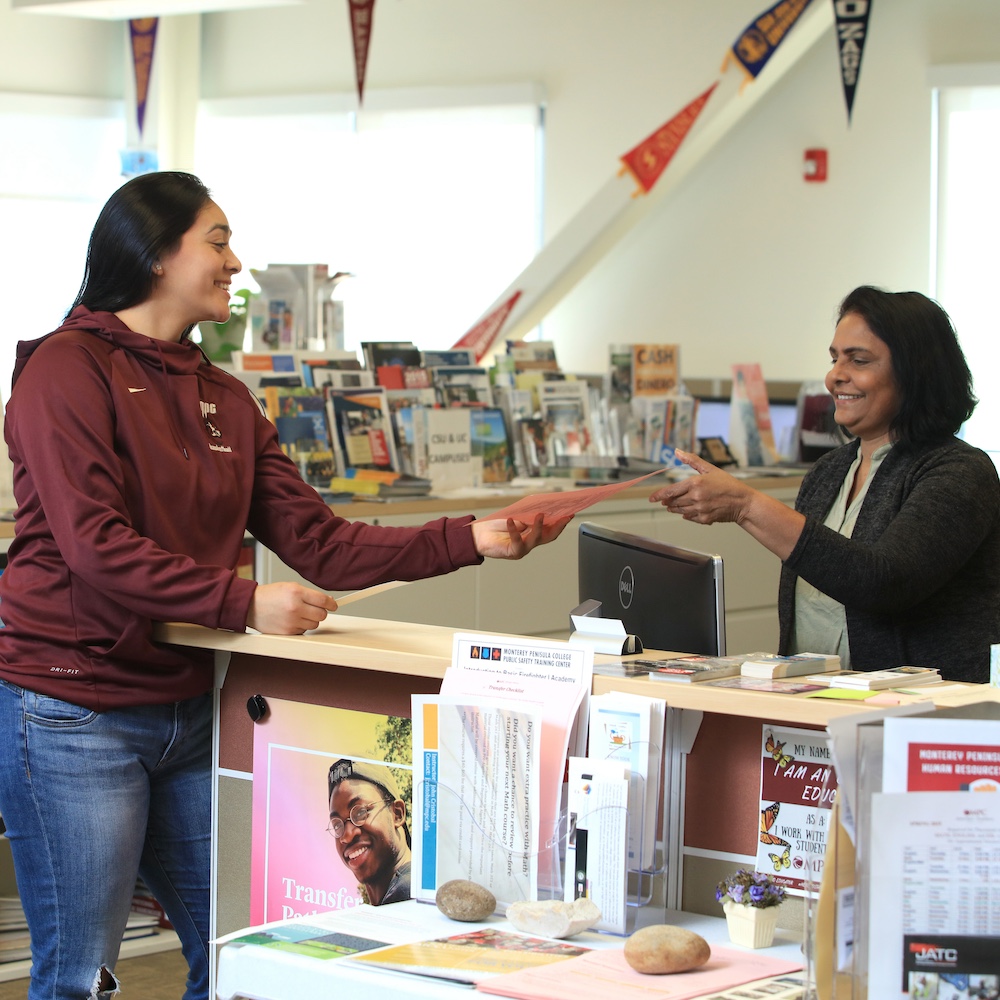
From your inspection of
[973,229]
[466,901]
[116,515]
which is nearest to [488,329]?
[973,229]

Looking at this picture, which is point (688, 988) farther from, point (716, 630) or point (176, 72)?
point (176, 72)

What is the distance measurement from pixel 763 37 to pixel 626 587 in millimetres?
6276

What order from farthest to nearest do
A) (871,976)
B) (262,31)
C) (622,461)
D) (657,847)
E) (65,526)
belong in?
(262,31) → (622,461) → (65,526) → (657,847) → (871,976)

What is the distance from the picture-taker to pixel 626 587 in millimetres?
2363

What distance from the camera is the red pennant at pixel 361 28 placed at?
26.6ft

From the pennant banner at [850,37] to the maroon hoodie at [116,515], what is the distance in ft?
20.3

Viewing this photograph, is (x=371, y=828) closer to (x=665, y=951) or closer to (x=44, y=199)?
(x=665, y=951)

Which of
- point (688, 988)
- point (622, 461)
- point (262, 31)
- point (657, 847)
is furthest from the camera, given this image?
point (262, 31)

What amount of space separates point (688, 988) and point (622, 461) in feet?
14.8

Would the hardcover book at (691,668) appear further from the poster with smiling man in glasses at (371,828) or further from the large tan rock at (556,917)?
the poster with smiling man in glasses at (371,828)

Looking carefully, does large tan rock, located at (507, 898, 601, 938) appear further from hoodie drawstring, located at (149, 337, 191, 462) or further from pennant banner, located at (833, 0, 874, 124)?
pennant banner, located at (833, 0, 874, 124)

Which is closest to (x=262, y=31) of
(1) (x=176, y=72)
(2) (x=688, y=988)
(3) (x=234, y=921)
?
(1) (x=176, y=72)

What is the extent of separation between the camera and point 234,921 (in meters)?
2.30

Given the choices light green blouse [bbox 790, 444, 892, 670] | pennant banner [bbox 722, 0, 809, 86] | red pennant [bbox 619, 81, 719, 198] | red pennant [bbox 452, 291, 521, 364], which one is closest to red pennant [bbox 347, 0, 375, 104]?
red pennant [bbox 452, 291, 521, 364]
